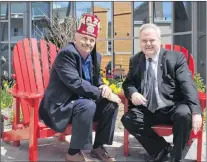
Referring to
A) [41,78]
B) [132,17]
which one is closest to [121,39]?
[132,17]

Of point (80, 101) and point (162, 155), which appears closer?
point (80, 101)

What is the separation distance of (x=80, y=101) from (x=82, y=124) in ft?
0.66

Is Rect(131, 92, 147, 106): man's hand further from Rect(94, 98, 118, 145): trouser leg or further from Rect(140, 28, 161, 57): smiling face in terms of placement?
Rect(140, 28, 161, 57): smiling face

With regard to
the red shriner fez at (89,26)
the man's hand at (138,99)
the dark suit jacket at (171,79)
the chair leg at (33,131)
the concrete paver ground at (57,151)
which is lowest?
the concrete paver ground at (57,151)

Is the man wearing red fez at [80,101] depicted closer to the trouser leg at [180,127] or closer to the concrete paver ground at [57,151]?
the concrete paver ground at [57,151]

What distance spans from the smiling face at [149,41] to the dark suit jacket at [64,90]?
57cm

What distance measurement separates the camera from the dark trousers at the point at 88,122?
120 inches

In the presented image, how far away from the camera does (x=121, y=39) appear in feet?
36.0

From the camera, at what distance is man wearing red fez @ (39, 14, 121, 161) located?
10.1 ft

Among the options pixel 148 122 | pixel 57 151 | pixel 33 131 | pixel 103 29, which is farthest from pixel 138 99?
pixel 103 29

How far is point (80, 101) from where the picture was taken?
312cm

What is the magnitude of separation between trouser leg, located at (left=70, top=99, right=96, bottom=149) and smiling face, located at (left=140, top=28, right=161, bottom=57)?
0.71m

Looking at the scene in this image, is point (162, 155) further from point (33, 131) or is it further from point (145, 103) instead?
point (33, 131)

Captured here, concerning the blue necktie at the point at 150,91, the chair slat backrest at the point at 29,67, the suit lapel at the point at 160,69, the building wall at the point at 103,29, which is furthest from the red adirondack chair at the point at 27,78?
the building wall at the point at 103,29
